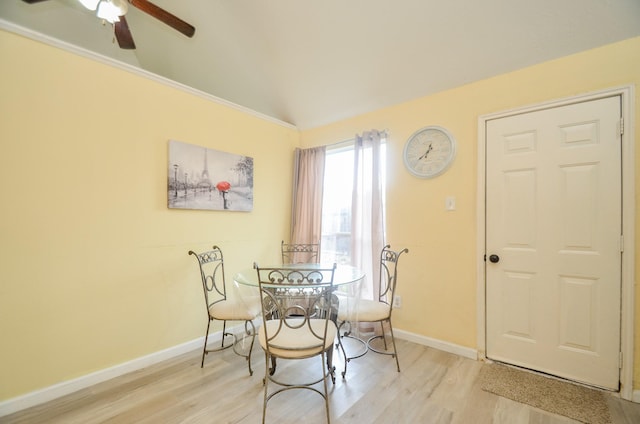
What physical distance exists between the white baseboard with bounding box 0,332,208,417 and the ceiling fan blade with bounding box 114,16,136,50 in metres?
2.56

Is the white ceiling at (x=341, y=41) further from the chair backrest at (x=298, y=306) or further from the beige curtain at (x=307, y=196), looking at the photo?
the chair backrest at (x=298, y=306)

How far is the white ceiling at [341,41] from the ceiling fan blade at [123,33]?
0.35 meters

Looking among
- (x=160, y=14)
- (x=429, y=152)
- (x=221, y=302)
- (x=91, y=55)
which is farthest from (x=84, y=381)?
(x=429, y=152)

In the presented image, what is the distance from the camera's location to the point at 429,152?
270 centimetres

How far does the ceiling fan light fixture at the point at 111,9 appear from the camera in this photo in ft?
4.99

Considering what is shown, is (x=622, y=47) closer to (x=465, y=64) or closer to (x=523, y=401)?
(x=465, y=64)

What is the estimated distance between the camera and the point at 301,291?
1.87 meters

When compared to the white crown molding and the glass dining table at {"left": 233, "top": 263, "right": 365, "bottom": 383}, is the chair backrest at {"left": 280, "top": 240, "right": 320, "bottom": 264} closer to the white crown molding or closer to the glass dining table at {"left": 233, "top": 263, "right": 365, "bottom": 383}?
the glass dining table at {"left": 233, "top": 263, "right": 365, "bottom": 383}

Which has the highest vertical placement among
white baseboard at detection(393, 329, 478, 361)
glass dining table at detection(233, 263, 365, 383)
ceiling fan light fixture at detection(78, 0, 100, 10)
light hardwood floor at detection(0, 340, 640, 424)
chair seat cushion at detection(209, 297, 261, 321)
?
ceiling fan light fixture at detection(78, 0, 100, 10)

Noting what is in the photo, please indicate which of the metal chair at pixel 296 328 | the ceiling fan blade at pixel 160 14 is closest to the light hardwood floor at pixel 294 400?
the metal chair at pixel 296 328

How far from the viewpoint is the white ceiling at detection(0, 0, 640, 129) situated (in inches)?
77.4

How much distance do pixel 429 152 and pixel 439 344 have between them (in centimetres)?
189

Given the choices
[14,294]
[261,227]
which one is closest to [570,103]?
[261,227]

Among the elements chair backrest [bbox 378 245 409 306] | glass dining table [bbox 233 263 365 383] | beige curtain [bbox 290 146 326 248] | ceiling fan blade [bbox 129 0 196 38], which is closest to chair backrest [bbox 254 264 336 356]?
glass dining table [bbox 233 263 365 383]
